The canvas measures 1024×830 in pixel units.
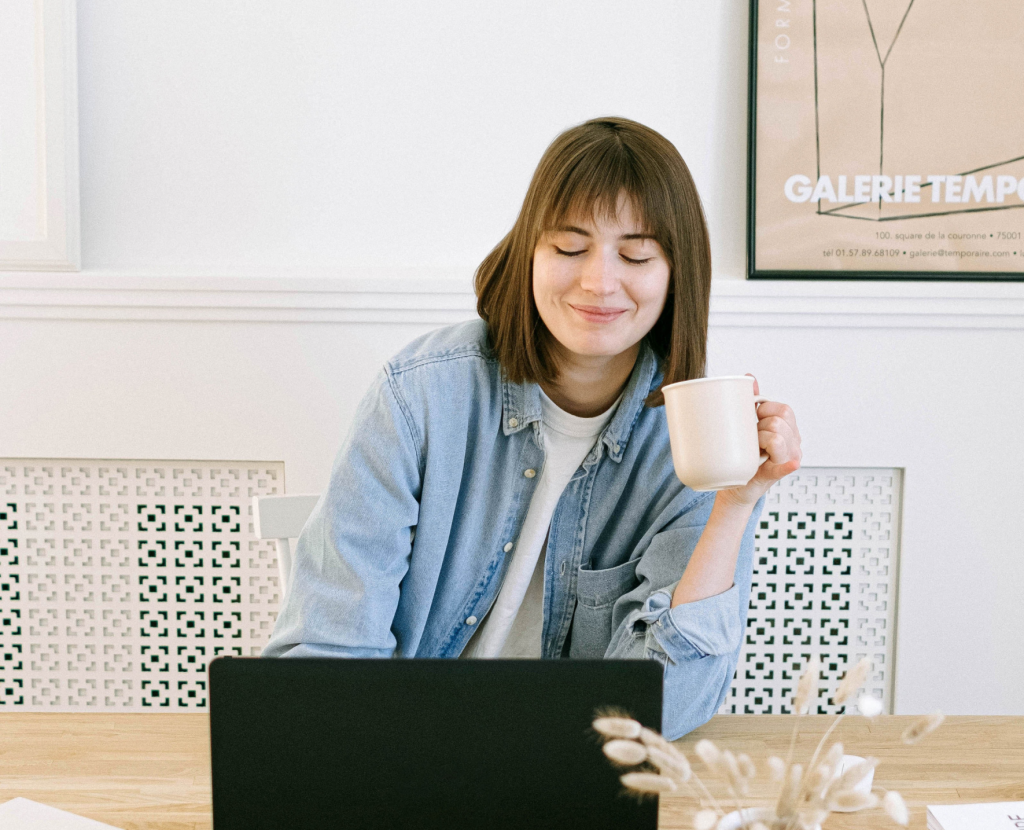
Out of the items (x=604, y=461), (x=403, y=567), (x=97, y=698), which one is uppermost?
(x=604, y=461)

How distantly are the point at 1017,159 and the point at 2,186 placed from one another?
185 cm

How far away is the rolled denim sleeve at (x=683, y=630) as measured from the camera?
3.14 ft

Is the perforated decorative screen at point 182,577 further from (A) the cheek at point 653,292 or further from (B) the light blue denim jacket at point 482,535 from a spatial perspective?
(A) the cheek at point 653,292

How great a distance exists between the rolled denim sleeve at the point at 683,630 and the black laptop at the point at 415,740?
0.40m

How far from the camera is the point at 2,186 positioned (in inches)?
65.0

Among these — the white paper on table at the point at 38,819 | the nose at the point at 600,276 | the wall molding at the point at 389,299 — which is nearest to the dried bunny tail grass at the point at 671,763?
the white paper on table at the point at 38,819

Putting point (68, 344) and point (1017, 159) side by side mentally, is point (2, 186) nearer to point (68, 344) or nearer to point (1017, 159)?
point (68, 344)

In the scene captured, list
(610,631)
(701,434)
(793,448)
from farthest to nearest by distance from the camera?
(610,631)
(793,448)
(701,434)

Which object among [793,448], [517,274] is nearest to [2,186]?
[517,274]

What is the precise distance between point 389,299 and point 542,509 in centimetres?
69

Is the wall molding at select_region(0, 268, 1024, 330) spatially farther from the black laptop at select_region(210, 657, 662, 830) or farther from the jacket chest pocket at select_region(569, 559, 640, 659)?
the black laptop at select_region(210, 657, 662, 830)

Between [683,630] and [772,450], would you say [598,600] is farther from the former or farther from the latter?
[772,450]

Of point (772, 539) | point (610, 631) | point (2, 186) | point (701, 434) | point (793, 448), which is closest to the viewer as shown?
point (701, 434)

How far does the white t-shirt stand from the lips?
0.47 feet
